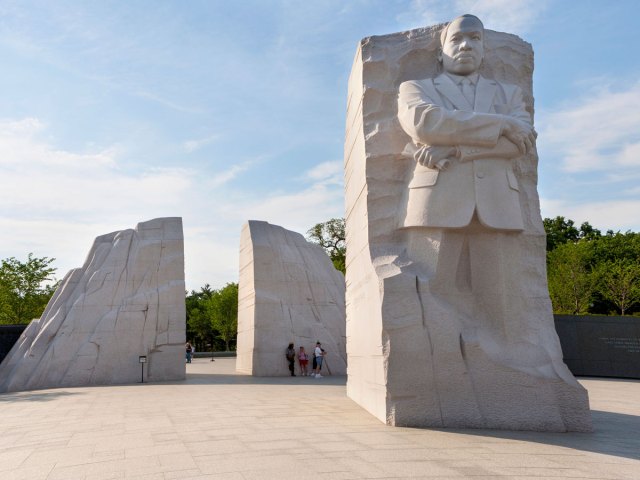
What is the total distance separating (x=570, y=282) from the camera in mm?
26188

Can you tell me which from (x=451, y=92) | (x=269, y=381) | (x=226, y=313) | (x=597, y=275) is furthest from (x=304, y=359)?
(x=226, y=313)

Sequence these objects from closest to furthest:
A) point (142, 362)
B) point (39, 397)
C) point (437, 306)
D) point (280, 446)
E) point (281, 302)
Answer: point (280, 446), point (437, 306), point (39, 397), point (142, 362), point (281, 302)

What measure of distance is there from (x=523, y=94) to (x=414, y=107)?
1841mm

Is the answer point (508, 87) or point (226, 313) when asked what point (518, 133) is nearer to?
point (508, 87)

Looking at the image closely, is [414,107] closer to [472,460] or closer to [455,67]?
[455,67]

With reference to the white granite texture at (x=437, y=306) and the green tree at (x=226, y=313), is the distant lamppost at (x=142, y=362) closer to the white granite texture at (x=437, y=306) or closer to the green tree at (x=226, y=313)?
the white granite texture at (x=437, y=306)

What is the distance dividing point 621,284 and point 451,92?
971 inches

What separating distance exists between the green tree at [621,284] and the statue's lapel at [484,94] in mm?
23361

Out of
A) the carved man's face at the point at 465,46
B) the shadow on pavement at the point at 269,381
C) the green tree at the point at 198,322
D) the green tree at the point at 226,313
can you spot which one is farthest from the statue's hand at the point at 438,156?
the green tree at the point at 198,322

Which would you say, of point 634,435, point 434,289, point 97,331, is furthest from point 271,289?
point 634,435

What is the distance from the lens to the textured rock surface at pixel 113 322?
13172 millimetres

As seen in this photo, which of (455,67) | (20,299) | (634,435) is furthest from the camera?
(20,299)

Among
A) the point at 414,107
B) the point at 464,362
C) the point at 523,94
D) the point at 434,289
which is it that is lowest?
the point at 464,362

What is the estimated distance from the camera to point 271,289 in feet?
53.7
